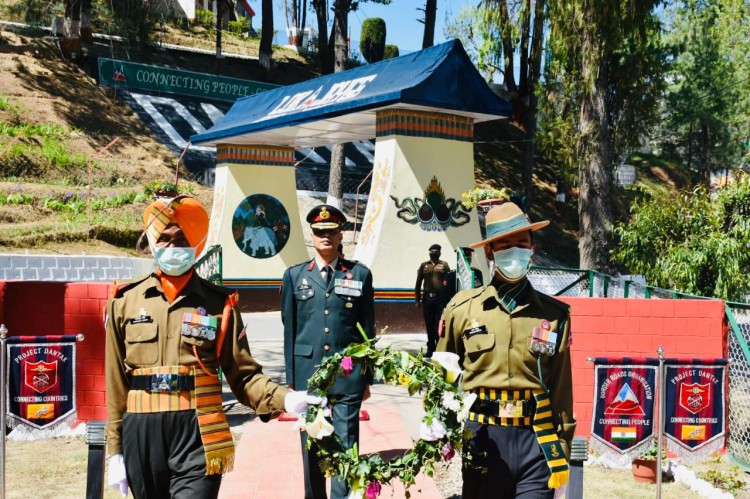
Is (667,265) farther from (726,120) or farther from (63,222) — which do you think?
(726,120)

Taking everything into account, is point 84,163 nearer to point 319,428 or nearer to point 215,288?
point 215,288

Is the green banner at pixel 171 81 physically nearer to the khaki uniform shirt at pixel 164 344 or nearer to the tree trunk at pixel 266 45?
the tree trunk at pixel 266 45

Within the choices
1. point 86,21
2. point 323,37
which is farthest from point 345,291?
point 323,37

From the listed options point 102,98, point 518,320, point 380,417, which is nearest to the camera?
point 518,320

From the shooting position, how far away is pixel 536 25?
3044cm

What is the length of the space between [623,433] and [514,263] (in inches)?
165

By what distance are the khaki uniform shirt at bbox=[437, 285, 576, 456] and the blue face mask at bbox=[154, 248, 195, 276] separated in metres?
1.49

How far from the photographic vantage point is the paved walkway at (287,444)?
6.99 metres

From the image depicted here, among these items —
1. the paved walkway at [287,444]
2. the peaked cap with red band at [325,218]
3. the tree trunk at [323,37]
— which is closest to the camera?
the peaked cap with red band at [325,218]

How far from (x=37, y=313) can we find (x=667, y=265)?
29.9 ft

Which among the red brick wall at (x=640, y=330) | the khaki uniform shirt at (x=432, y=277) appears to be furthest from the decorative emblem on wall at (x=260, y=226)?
the red brick wall at (x=640, y=330)

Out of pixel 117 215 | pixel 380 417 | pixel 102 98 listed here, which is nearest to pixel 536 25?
pixel 117 215

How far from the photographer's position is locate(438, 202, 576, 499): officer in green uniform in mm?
4246

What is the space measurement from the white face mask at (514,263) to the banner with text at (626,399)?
12.2 ft
